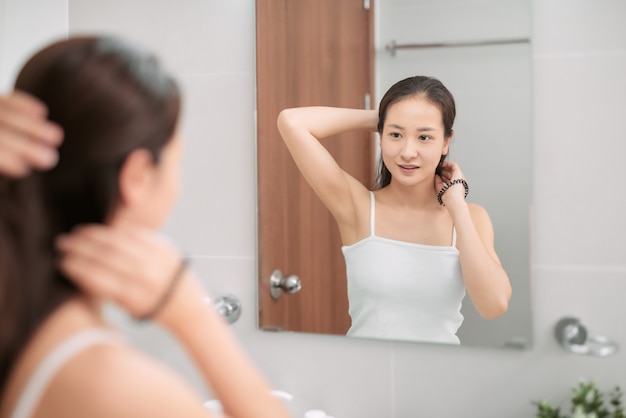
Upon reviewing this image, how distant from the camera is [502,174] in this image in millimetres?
1279

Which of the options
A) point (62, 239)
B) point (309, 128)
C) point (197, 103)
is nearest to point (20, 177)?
point (62, 239)

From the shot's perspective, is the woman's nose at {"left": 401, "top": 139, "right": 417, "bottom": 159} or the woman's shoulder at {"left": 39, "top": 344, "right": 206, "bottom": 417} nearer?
the woman's shoulder at {"left": 39, "top": 344, "right": 206, "bottom": 417}

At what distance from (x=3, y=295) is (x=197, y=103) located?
1.03 m

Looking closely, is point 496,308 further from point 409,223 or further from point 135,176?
point 135,176

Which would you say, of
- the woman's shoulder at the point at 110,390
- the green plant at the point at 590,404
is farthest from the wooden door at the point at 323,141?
the woman's shoulder at the point at 110,390

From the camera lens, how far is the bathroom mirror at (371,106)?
127cm

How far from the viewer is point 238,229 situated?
151 centimetres

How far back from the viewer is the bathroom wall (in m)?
Answer: 1.25

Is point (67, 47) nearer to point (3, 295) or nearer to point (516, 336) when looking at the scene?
point (3, 295)

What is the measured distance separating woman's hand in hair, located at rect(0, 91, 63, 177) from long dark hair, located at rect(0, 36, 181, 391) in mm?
11

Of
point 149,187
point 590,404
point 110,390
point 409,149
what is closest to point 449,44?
point 409,149

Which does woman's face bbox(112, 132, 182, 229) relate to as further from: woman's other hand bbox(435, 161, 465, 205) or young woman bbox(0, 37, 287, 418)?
woman's other hand bbox(435, 161, 465, 205)

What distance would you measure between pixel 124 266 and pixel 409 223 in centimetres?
85

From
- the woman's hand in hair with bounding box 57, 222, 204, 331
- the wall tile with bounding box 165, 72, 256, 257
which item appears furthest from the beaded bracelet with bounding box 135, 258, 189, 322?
the wall tile with bounding box 165, 72, 256, 257
